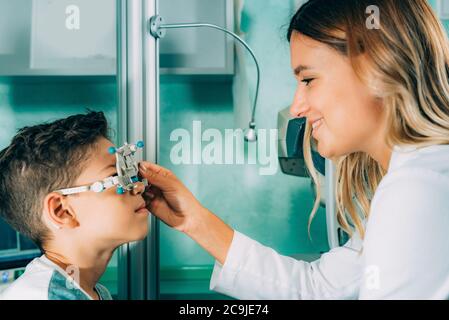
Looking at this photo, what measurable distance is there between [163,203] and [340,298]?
422 mm

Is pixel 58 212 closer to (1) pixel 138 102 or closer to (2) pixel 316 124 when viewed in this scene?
(1) pixel 138 102

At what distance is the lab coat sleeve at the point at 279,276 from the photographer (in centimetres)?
98

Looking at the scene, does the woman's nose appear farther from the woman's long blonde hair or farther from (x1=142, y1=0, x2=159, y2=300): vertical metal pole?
(x1=142, y1=0, x2=159, y2=300): vertical metal pole

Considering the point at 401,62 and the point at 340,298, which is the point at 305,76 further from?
the point at 340,298

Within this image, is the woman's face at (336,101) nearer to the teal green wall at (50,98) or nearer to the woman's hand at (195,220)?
the woman's hand at (195,220)

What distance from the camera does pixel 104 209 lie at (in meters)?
0.92

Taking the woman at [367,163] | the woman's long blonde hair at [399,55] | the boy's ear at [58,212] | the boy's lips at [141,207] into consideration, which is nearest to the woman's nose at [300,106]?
the woman at [367,163]

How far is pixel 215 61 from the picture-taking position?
1177mm

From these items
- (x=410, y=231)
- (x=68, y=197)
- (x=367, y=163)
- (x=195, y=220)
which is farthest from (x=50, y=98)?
(x=410, y=231)

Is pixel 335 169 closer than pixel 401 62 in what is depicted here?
No

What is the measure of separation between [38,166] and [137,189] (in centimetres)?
19

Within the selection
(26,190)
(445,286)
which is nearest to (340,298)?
(445,286)

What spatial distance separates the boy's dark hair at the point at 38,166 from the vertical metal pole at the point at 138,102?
0.44 ft

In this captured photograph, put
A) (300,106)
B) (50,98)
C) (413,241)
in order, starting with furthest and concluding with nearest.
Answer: (50,98)
(300,106)
(413,241)
